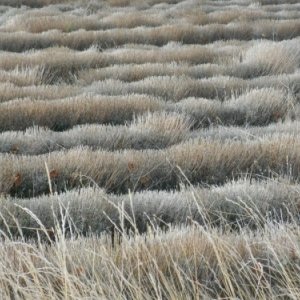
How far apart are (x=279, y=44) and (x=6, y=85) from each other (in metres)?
3.75

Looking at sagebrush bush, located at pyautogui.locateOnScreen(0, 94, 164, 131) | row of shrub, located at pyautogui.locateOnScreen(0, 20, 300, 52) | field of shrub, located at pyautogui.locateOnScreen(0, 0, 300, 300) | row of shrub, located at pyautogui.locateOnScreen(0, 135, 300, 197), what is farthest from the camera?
row of shrub, located at pyautogui.locateOnScreen(0, 20, 300, 52)

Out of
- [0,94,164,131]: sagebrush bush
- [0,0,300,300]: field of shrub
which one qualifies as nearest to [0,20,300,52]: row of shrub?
[0,0,300,300]: field of shrub

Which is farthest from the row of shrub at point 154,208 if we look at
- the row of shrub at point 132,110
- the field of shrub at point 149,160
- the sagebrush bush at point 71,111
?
the sagebrush bush at point 71,111

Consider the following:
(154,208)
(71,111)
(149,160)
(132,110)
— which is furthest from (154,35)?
(154,208)

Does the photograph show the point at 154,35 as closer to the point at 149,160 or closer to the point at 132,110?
the point at 132,110

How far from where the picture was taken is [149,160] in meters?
4.48

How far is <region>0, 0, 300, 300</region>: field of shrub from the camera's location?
8.61 ft

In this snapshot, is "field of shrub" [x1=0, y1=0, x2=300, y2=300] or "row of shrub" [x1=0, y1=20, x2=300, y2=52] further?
"row of shrub" [x1=0, y1=20, x2=300, y2=52]

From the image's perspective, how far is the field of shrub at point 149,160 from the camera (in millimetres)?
2625

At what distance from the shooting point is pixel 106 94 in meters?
6.46

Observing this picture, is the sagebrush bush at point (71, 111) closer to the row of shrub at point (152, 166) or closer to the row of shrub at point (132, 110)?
the row of shrub at point (132, 110)

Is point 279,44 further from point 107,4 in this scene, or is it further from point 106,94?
point 107,4

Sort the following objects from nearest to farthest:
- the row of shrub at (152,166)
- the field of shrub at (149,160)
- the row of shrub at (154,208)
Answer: the field of shrub at (149,160), the row of shrub at (154,208), the row of shrub at (152,166)

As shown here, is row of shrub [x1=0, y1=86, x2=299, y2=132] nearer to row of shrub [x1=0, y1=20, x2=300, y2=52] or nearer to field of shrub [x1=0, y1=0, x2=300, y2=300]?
field of shrub [x1=0, y1=0, x2=300, y2=300]
